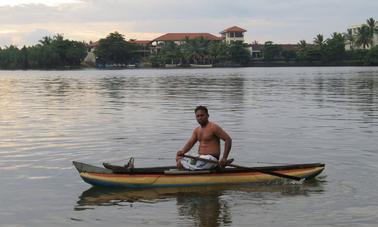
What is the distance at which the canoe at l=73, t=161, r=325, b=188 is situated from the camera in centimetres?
1127

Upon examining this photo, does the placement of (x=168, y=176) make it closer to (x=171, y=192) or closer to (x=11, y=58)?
(x=171, y=192)

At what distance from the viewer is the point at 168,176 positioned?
11312 mm

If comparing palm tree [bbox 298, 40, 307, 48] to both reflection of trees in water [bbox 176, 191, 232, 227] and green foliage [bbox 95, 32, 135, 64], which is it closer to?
green foliage [bbox 95, 32, 135, 64]

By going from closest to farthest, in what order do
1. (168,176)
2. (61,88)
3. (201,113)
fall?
(201,113) → (168,176) → (61,88)

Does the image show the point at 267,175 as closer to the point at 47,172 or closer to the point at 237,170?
the point at 237,170

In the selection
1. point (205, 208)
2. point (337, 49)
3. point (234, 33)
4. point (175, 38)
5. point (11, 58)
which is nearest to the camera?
point (205, 208)

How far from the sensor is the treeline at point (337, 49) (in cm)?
14612

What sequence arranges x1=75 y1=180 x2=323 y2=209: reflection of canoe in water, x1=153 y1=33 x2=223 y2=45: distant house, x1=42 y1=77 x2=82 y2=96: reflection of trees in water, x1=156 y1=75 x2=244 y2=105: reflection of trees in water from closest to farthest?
x1=75 y1=180 x2=323 y2=209: reflection of canoe in water, x1=156 y1=75 x2=244 y2=105: reflection of trees in water, x1=42 y1=77 x2=82 y2=96: reflection of trees in water, x1=153 y1=33 x2=223 y2=45: distant house

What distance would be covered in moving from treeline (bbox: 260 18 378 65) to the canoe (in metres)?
135

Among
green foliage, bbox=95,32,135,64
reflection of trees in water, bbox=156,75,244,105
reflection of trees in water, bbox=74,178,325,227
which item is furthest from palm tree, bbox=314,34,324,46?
reflection of trees in water, bbox=74,178,325,227

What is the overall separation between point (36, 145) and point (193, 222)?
9.17m

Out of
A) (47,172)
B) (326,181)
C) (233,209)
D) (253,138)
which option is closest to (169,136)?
(253,138)

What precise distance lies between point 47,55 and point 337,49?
81095 millimetres

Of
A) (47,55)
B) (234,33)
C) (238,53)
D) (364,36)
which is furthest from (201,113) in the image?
(234,33)
